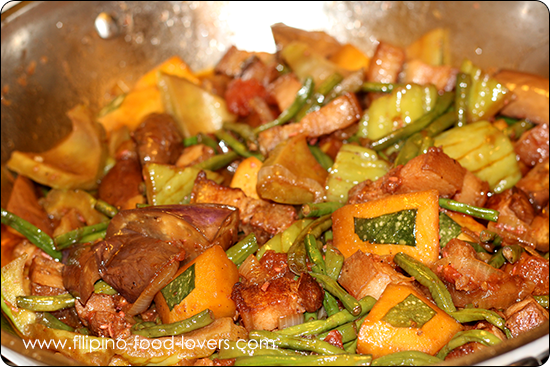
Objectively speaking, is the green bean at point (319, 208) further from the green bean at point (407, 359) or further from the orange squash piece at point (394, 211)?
the green bean at point (407, 359)

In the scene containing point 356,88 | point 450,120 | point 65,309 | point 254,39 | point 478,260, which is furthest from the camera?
point 254,39

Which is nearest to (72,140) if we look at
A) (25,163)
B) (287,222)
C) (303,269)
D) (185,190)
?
(25,163)

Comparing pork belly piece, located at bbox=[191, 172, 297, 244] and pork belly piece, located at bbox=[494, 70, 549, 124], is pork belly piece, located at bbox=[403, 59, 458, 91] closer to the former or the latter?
pork belly piece, located at bbox=[494, 70, 549, 124]

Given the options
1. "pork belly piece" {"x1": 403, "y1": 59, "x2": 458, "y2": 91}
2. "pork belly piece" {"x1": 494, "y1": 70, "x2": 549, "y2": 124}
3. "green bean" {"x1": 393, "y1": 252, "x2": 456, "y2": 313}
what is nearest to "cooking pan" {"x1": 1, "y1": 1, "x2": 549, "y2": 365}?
"pork belly piece" {"x1": 494, "y1": 70, "x2": 549, "y2": 124}

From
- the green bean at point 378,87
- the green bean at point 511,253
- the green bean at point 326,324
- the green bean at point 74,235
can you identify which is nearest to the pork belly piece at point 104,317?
the green bean at point 74,235

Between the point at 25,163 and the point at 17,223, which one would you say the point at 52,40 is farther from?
the point at 17,223

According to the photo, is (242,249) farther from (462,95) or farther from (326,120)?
(462,95)
